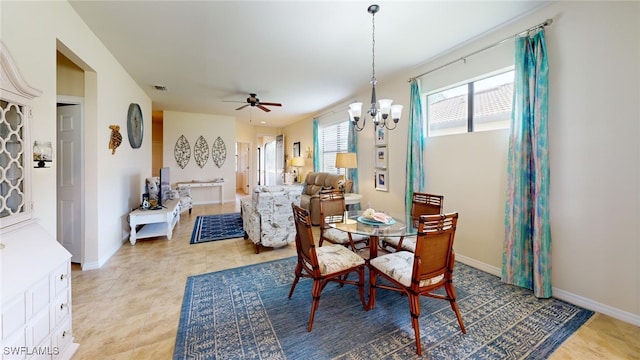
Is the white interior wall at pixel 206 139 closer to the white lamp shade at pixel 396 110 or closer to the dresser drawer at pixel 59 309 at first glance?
the dresser drawer at pixel 59 309

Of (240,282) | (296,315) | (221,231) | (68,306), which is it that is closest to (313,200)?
(221,231)

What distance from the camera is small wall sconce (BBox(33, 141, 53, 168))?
1839 millimetres

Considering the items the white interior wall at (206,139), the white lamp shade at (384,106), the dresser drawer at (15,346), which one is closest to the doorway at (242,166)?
the white interior wall at (206,139)

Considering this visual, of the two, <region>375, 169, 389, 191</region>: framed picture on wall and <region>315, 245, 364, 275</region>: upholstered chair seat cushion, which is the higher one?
<region>375, 169, 389, 191</region>: framed picture on wall

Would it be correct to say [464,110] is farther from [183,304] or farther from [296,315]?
[183,304]

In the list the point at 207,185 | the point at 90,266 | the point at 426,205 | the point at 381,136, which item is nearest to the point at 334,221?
the point at 426,205

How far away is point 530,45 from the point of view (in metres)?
2.41

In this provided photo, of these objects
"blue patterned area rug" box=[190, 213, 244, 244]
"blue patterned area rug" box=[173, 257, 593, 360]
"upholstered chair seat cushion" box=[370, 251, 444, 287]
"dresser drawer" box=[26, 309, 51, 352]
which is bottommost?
"blue patterned area rug" box=[173, 257, 593, 360]

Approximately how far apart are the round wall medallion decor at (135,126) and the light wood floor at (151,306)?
1.85 metres

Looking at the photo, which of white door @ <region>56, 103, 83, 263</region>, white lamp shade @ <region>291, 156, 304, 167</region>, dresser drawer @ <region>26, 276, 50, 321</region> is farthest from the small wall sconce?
white lamp shade @ <region>291, 156, 304, 167</region>

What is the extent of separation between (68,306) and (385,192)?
415 cm

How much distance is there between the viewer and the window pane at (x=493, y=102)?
2770 mm

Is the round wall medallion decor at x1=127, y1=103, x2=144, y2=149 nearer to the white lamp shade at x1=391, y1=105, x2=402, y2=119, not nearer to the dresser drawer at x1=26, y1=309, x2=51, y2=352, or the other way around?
the dresser drawer at x1=26, y1=309, x2=51, y2=352

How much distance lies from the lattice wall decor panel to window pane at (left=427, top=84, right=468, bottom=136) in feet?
13.6
